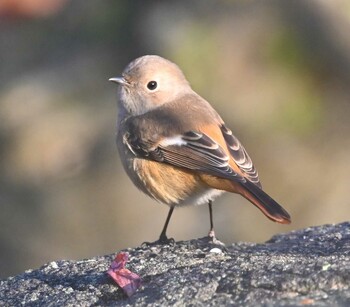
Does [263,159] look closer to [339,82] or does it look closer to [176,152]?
[339,82]

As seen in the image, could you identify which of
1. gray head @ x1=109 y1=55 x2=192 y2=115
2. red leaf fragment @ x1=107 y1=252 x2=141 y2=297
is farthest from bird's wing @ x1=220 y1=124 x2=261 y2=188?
red leaf fragment @ x1=107 y1=252 x2=141 y2=297

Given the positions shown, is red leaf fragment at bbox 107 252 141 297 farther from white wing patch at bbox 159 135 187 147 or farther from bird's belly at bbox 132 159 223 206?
white wing patch at bbox 159 135 187 147

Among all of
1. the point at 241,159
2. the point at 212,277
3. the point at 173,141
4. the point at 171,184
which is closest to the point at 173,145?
the point at 173,141

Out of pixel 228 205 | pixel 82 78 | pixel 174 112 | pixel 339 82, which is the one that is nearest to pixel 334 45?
pixel 339 82

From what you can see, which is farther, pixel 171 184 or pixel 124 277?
pixel 171 184

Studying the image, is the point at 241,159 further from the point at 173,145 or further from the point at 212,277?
the point at 212,277

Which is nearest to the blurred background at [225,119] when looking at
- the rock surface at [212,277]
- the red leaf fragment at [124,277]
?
the rock surface at [212,277]
